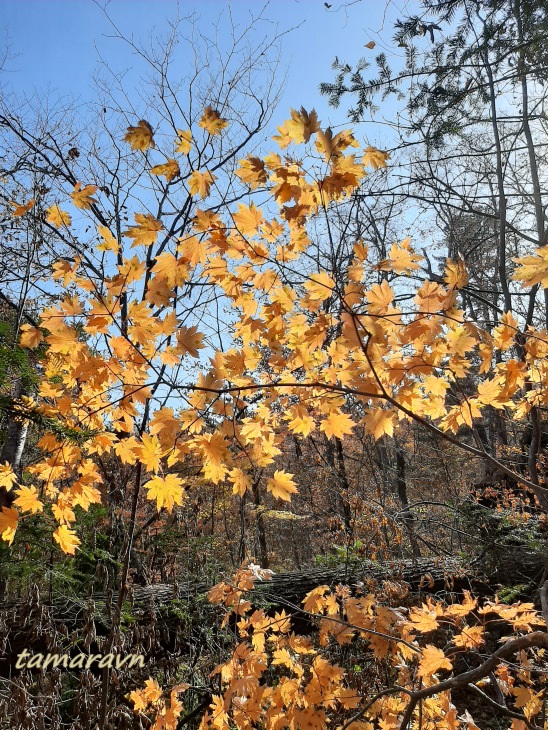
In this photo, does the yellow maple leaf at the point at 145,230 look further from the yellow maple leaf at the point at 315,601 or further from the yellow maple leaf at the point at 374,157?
the yellow maple leaf at the point at 315,601

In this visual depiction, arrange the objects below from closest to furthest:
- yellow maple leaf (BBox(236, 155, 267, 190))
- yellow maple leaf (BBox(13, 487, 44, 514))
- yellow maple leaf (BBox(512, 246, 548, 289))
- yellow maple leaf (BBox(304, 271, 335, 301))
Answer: yellow maple leaf (BBox(512, 246, 548, 289)), yellow maple leaf (BBox(236, 155, 267, 190)), yellow maple leaf (BBox(304, 271, 335, 301)), yellow maple leaf (BBox(13, 487, 44, 514))

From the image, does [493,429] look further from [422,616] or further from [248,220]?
[248,220]

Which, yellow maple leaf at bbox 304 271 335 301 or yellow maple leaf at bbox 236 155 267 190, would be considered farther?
yellow maple leaf at bbox 304 271 335 301

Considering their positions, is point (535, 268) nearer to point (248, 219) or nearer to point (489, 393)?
point (489, 393)

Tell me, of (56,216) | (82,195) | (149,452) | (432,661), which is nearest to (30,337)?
(56,216)

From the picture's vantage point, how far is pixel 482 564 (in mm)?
5160

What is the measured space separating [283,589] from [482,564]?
233cm

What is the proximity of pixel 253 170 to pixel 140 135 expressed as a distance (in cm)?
56

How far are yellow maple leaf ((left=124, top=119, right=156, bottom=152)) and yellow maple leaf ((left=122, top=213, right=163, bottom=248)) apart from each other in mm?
294

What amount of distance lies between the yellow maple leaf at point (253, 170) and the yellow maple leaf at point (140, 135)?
1.55 feet

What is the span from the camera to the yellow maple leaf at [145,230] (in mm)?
1697

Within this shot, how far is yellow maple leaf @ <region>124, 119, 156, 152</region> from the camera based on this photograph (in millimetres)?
1751

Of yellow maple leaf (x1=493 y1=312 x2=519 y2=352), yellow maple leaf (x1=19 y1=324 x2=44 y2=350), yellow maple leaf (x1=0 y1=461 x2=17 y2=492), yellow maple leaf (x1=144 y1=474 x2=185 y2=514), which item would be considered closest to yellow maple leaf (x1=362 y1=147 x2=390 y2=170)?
yellow maple leaf (x1=493 y1=312 x2=519 y2=352)

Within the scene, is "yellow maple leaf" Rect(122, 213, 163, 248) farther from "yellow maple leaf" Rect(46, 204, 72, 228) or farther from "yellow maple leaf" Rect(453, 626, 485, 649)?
"yellow maple leaf" Rect(453, 626, 485, 649)
